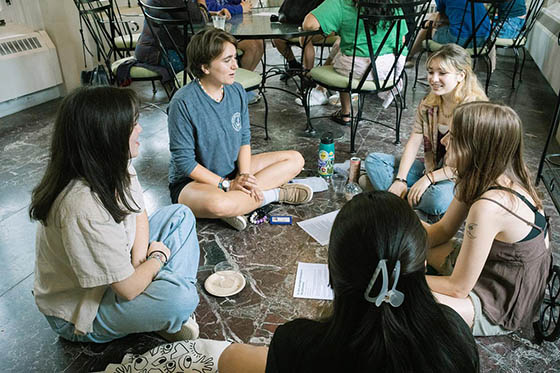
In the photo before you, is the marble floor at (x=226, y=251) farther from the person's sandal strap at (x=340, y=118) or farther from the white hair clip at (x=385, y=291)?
the white hair clip at (x=385, y=291)

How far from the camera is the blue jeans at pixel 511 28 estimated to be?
4.32m

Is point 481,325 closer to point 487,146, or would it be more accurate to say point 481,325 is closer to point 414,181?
point 487,146

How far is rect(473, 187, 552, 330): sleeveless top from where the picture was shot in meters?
1.44

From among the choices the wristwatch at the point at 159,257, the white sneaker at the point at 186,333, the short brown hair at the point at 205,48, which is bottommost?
the white sneaker at the point at 186,333

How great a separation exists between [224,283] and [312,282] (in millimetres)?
356

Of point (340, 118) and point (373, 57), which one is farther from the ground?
point (373, 57)

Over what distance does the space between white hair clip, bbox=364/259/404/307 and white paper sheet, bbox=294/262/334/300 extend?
3.26ft

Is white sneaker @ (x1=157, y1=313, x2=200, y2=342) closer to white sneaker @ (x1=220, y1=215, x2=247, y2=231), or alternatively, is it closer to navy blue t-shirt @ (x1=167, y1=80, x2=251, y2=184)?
white sneaker @ (x1=220, y1=215, x2=247, y2=231)

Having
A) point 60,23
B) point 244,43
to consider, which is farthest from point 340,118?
point 60,23

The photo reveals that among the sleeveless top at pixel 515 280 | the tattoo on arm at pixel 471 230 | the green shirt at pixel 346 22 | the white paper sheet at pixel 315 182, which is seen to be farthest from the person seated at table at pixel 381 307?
the green shirt at pixel 346 22

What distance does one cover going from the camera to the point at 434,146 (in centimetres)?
230

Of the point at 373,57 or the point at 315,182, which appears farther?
the point at 373,57

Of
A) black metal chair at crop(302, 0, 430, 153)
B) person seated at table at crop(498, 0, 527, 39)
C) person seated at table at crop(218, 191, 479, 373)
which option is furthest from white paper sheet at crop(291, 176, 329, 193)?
person seated at table at crop(498, 0, 527, 39)

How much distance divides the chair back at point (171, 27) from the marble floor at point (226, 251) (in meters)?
0.58
